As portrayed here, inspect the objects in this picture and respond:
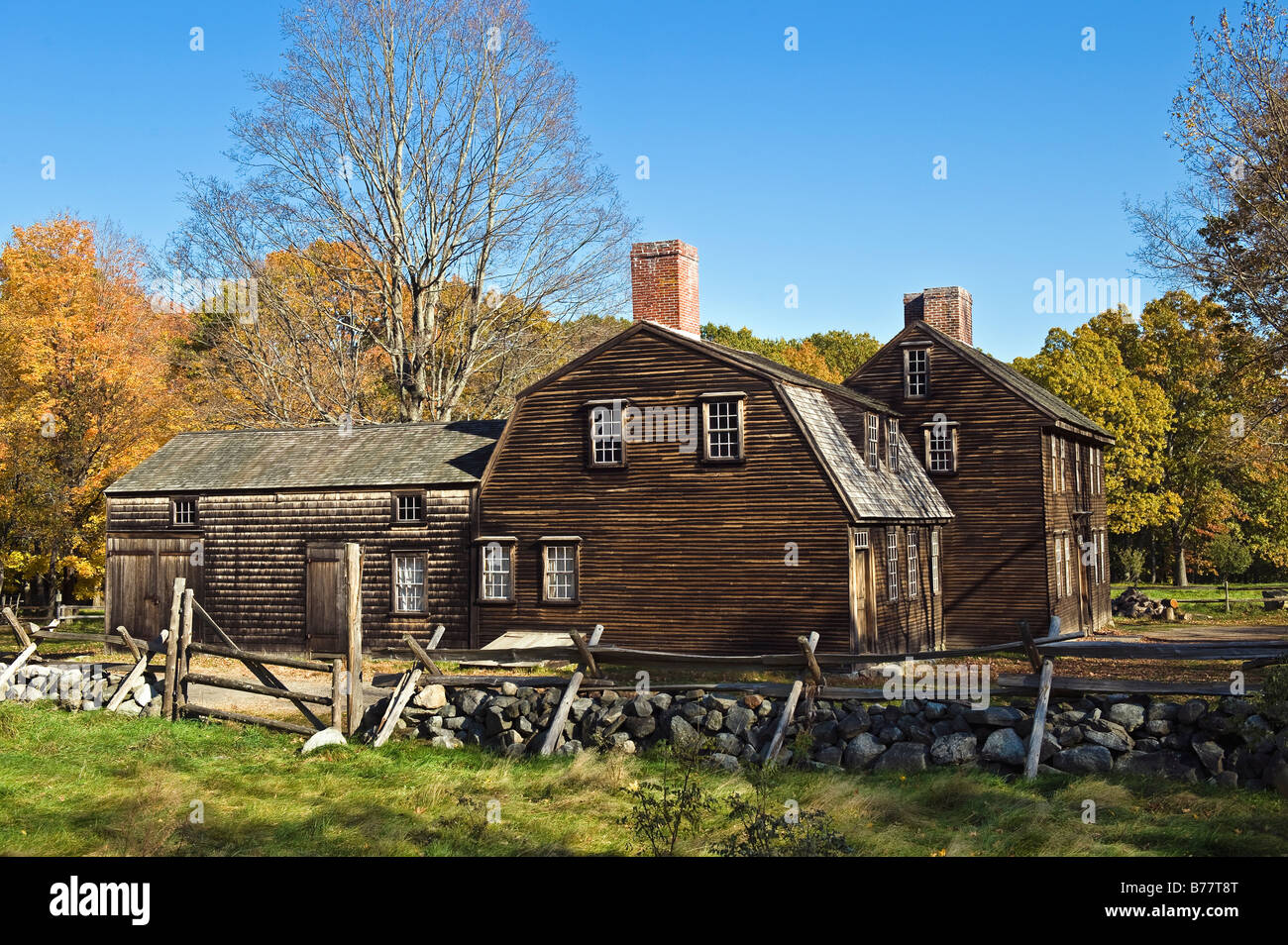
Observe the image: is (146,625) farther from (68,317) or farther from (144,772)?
(144,772)

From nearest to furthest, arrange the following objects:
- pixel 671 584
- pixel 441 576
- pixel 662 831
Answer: pixel 662 831 < pixel 671 584 < pixel 441 576

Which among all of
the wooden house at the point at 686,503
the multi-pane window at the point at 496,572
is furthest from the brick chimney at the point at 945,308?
the multi-pane window at the point at 496,572

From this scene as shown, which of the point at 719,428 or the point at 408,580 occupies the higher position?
the point at 719,428

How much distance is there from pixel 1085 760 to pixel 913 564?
1500 cm

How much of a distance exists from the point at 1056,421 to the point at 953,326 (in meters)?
4.78

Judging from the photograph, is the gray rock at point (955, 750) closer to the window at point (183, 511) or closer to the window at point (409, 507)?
the window at point (409, 507)

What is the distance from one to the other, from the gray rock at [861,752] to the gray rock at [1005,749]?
4.18ft

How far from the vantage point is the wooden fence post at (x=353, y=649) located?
54.1ft

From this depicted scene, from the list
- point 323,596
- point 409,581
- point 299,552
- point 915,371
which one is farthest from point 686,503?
point 915,371

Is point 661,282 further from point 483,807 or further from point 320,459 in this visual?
point 483,807

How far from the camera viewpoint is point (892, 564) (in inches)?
1024

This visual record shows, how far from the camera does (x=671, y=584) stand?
24.4 m

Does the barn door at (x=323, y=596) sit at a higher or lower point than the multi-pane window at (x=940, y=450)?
lower
